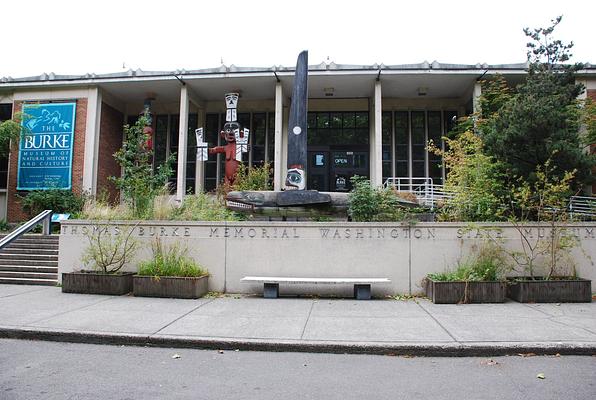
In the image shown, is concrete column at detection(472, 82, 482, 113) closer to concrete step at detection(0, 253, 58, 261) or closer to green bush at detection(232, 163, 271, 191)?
green bush at detection(232, 163, 271, 191)

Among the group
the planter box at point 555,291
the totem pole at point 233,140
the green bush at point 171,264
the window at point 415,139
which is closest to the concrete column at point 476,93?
the window at point 415,139

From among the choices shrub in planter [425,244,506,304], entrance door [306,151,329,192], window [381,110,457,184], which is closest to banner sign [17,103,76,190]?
entrance door [306,151,329,192]

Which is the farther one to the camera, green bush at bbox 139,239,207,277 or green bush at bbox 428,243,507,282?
green bush at bbox 139,239,207,277

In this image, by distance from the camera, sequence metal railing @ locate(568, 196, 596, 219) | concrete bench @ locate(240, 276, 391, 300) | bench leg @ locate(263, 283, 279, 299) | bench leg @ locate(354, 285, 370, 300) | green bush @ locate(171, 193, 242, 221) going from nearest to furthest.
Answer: concrete bench @ locate(240, 276, 391, 300)
bench leg @ locate(354, 285, 370, 300)
bench leg @ locate(263, 283, 279, 299)
green bush @ locate(171, 193, 242, 221)
metal railing @ locate(568, 196, 596, 219)

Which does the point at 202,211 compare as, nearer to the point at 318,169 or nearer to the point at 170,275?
the point at 170,275

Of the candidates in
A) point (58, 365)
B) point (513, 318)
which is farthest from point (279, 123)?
point (58, 365)

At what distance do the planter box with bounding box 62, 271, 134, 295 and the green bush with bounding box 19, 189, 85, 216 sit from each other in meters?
10.4

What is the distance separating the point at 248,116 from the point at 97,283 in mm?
Answer: 16208

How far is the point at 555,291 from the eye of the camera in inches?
346

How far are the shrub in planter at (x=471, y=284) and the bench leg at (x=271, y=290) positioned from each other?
316cm

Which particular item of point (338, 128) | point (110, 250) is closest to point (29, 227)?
point (110, 250)

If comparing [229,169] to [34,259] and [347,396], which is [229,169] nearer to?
[34,259]

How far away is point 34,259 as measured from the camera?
12.6m

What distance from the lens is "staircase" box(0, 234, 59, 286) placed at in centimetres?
1143
